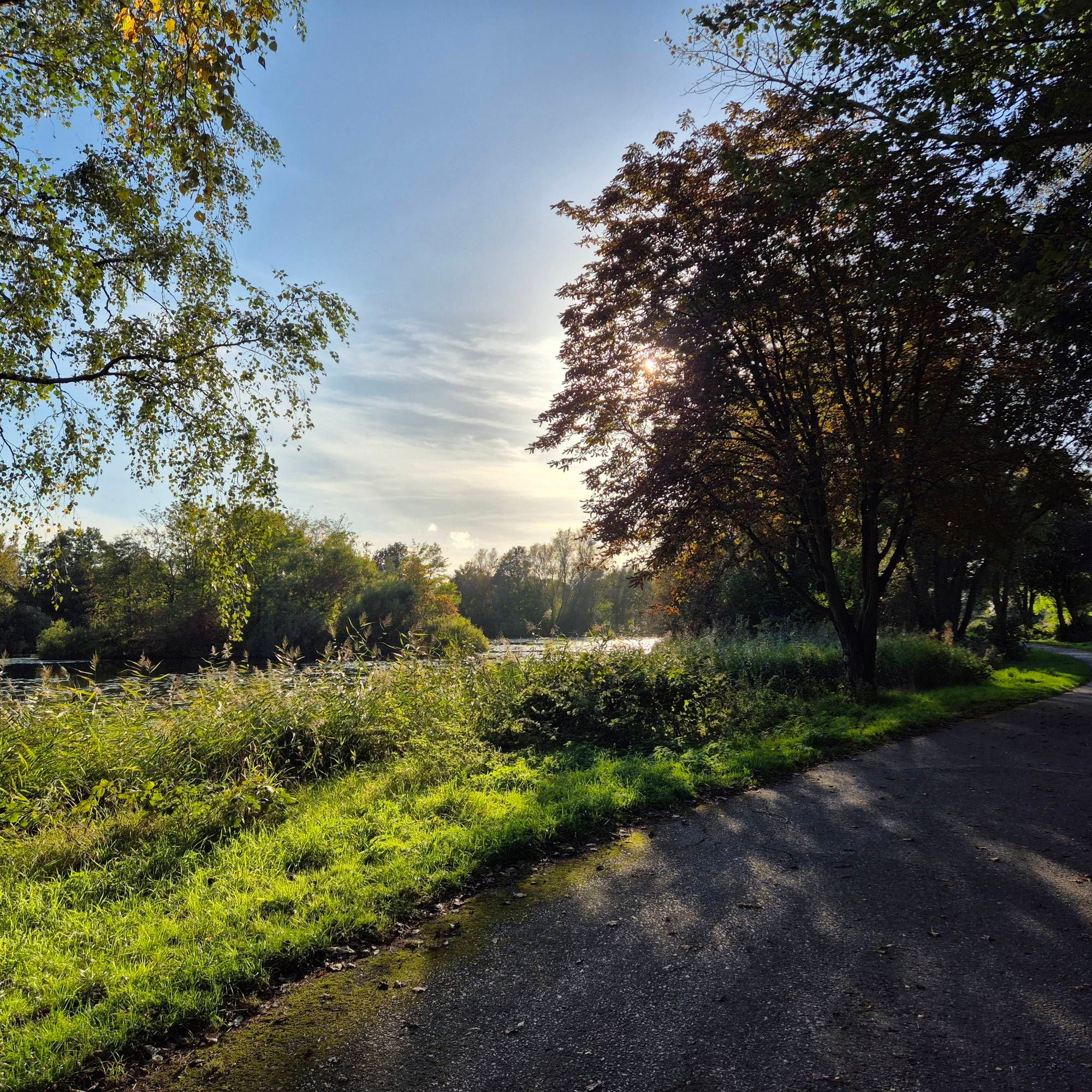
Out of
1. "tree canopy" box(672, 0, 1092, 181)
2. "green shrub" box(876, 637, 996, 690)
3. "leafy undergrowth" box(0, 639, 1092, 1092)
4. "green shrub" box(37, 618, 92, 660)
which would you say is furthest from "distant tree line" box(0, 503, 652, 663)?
"tree canopy" box(672, 0, 1092, 181)

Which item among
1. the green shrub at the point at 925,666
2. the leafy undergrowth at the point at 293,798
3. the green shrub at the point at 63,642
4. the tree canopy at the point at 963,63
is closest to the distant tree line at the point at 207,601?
the green shrub at the point at 63,642

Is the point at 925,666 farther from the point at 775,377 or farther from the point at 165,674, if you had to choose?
the point at 165,674

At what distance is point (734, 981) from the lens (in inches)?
123

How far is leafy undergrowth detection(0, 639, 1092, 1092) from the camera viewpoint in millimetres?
3133

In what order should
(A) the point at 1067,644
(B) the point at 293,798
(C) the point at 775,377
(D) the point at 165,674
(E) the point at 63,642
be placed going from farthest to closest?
1. (A) the point at 1067,644
2. (E) the point at 63,642
3. (C) the point at 775,377
4. (D) the point at 165,674
5. (B) the point at 293,798

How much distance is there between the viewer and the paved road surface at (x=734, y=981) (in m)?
2.56

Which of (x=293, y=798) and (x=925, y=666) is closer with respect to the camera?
(x=293, y=798)

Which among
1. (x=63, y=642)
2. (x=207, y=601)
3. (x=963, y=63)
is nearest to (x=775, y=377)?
(x=963, y=63)

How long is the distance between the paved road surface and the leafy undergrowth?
0.46 m

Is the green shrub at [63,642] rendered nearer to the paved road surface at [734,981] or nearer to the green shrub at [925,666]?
the green shrub at [925,666]

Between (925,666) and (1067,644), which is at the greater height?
(925,666)

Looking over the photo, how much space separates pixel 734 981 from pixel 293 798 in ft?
13.2

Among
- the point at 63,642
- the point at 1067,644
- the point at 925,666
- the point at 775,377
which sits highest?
the point at 775,377

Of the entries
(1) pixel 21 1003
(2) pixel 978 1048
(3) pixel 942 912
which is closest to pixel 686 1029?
(2) pixel 978 1048
